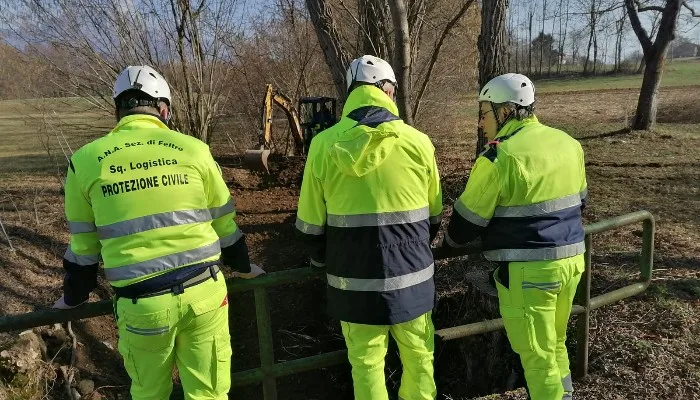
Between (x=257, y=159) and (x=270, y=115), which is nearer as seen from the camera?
(x=257, y=159)

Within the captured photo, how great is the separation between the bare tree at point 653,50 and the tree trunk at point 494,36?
416 inches

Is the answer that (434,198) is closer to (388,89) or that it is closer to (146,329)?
(388,89)

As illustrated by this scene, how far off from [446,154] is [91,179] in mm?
14699

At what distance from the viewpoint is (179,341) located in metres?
2.55

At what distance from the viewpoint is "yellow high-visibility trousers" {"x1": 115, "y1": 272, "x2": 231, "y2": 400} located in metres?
2.38

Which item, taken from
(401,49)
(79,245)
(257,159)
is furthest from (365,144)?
(257,159)

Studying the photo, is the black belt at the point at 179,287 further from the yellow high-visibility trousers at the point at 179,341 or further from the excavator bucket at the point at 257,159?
the excavator bucket at the point at 257,159

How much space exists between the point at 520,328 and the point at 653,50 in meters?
16.0

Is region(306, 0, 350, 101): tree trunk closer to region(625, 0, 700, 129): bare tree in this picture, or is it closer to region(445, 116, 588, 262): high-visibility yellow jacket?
region(445, 116, 588, 262): high-visibility yellow jacket

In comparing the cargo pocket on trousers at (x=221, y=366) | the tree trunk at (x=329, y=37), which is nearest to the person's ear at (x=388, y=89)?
the cargo pocket on trousers at (x=221, y=366)

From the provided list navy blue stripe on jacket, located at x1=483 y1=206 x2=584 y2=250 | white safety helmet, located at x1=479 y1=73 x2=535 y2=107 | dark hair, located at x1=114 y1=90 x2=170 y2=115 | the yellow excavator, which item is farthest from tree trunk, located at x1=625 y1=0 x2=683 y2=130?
dark hair, located at x1=114 y1=90 x2=170 y2=115

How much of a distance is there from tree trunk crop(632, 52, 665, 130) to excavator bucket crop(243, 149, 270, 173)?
11258 mm

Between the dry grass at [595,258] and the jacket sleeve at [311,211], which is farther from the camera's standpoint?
the dry grass at [595,258]

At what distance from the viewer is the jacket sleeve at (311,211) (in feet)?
8.76
